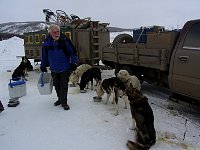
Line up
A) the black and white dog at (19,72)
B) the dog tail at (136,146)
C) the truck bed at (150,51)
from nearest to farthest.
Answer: the dog tail at (136,146) → the truck bed at (150,51) → the black and white dog at (19,72)

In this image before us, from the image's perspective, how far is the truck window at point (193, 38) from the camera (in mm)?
5627

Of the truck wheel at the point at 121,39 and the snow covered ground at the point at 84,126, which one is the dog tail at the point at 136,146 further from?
the truck wheel at the point at 121,39

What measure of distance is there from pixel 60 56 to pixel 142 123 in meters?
2.66

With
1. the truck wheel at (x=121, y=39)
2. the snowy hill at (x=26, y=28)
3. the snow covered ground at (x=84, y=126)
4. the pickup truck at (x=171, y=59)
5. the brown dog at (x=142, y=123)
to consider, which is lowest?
the snow covered ground at (x=84, y=126)

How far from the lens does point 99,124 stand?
5.69 metres

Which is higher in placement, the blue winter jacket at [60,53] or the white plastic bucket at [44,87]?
the blue winter jacket at [60,53]

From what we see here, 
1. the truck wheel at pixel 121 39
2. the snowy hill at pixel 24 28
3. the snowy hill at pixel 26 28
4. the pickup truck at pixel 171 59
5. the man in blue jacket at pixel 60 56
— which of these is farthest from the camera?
the snowy hill at pixel 26 28

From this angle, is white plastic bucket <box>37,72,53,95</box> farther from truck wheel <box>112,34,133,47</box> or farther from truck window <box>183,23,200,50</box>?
truck window <box>183,23,200,50</box>

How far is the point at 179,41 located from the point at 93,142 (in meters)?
2.74

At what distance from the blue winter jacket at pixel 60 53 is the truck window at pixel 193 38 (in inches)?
95.0

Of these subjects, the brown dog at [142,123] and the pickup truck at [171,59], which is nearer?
the brown dog at [142,123]

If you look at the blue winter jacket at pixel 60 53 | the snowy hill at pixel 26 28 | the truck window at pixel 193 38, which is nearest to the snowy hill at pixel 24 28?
the snowy hill at pixel 26 28

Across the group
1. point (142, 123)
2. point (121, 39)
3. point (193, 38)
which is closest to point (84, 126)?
point (142, 123)

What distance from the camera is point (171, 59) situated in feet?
20.0
